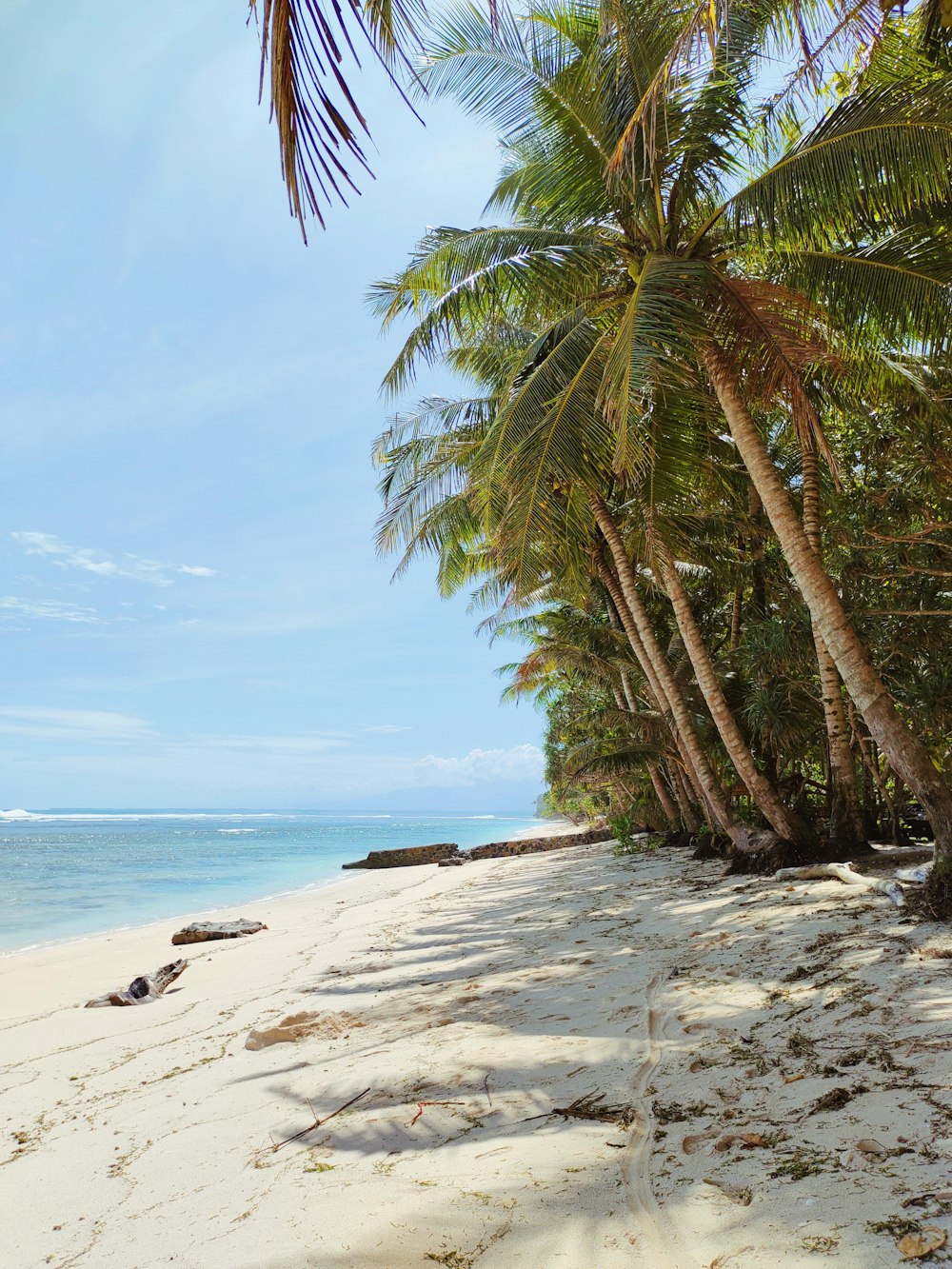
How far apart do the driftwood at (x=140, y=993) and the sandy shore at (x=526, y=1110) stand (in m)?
0.22

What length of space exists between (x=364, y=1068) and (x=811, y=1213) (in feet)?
7.73

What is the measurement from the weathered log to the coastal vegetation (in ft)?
20.0

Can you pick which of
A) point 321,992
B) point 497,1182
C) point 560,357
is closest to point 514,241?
point 560,357

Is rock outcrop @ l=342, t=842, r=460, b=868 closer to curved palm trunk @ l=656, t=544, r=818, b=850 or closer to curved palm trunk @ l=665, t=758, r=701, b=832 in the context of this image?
curved palm trunk @ l=665, t=758, r=701, b=832

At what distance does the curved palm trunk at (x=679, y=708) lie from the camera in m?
9.26

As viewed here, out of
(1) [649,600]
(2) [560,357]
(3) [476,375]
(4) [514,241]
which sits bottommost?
(1) [649,600]

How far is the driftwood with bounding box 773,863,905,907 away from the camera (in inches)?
203

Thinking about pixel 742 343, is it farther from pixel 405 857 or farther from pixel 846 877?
pixel 405 857

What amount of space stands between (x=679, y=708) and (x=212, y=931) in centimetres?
679

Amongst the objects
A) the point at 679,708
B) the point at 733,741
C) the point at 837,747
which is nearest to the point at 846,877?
the point at 837,747

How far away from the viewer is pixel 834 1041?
2939mm

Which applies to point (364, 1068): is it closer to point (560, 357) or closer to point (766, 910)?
point (766, 910)

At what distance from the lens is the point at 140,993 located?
665cm

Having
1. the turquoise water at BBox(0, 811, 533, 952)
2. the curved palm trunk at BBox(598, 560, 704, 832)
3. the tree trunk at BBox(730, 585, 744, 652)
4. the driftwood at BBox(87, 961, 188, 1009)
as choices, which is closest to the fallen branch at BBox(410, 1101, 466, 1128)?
the driftwood at BBox(87, 961, 188, 1009)
